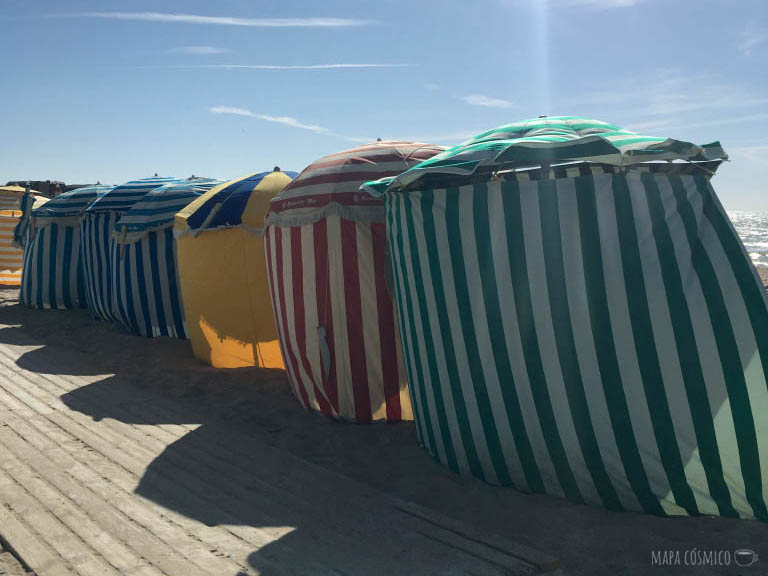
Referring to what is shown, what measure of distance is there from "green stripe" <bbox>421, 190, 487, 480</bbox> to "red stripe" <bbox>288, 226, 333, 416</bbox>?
152 cm

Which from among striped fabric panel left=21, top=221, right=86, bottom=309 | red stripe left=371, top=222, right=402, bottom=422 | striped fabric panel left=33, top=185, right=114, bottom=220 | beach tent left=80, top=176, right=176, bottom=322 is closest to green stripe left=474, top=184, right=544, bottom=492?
red stripe left=371, top=222, right=402, bottom=422

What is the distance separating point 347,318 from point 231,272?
6.72ft

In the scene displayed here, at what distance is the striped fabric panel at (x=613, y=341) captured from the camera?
3537mm

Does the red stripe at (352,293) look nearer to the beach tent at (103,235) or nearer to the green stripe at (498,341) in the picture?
the green stripe at (498,341)

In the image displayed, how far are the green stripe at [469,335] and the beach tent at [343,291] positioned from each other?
3.39 feet

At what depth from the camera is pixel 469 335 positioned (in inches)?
163

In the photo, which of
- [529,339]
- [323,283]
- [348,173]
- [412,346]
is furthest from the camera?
[348,173]

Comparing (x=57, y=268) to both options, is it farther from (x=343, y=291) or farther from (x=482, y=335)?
(x=482, y=335)

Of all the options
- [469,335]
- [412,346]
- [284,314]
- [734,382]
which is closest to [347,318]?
[284,314]

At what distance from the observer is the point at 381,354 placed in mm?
5359

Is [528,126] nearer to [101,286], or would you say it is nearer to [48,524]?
[48,524]

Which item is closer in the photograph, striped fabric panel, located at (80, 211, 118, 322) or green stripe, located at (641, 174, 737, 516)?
green stripe, located at (641, 174, 737, 516)

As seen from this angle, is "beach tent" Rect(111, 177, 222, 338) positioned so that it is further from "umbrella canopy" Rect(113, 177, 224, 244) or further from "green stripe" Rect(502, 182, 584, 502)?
"green stripe" Rect(502, 182, 584, 502)

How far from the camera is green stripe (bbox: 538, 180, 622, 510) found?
3.76 m
